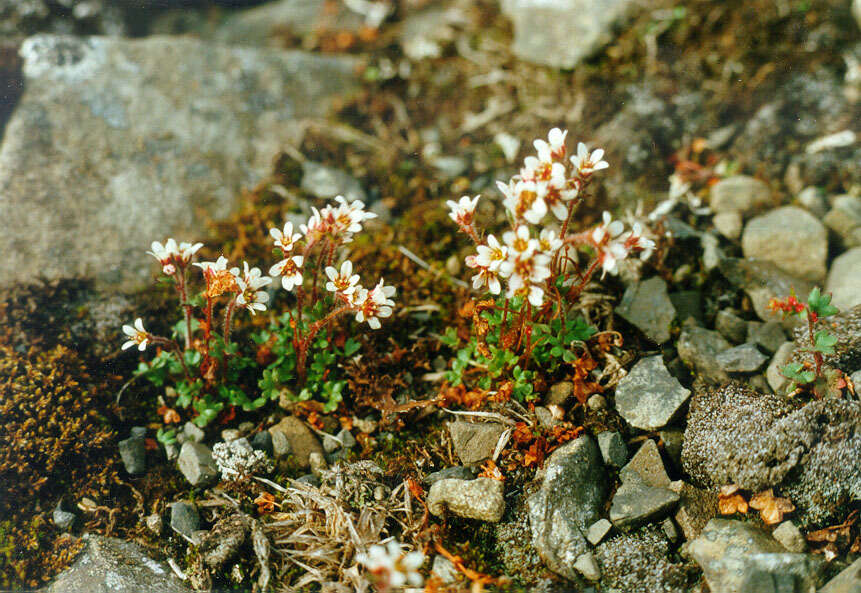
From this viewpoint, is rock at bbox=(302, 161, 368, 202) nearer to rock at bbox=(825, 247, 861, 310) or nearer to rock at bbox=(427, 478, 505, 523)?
rock at bbox=(427, 478, 505, 523)

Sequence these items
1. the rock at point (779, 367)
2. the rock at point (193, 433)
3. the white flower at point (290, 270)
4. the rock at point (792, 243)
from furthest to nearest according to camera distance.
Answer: the rock at point (792, 243)
the rock at point (193, 433)
the rock at point (779, 367)
the white flower at point (290, 270)

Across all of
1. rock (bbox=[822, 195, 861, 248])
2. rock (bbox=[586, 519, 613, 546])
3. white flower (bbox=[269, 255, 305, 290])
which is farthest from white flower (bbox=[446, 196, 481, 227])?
rock (bbox=[822, 195, 861, 248])

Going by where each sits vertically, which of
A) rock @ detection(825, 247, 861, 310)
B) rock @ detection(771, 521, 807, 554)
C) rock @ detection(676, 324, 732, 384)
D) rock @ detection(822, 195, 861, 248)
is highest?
rock @ detection(822, 195, 861, 248)

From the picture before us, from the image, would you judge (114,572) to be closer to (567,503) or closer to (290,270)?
(290,270)

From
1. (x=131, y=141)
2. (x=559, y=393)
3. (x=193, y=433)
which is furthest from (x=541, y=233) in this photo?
(x=131, y=141)

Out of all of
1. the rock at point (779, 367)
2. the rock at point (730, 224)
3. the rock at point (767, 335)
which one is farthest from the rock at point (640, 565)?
the rock at point (730, 224)

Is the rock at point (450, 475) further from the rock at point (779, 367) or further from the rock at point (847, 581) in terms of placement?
the rock at point (779, 367)
